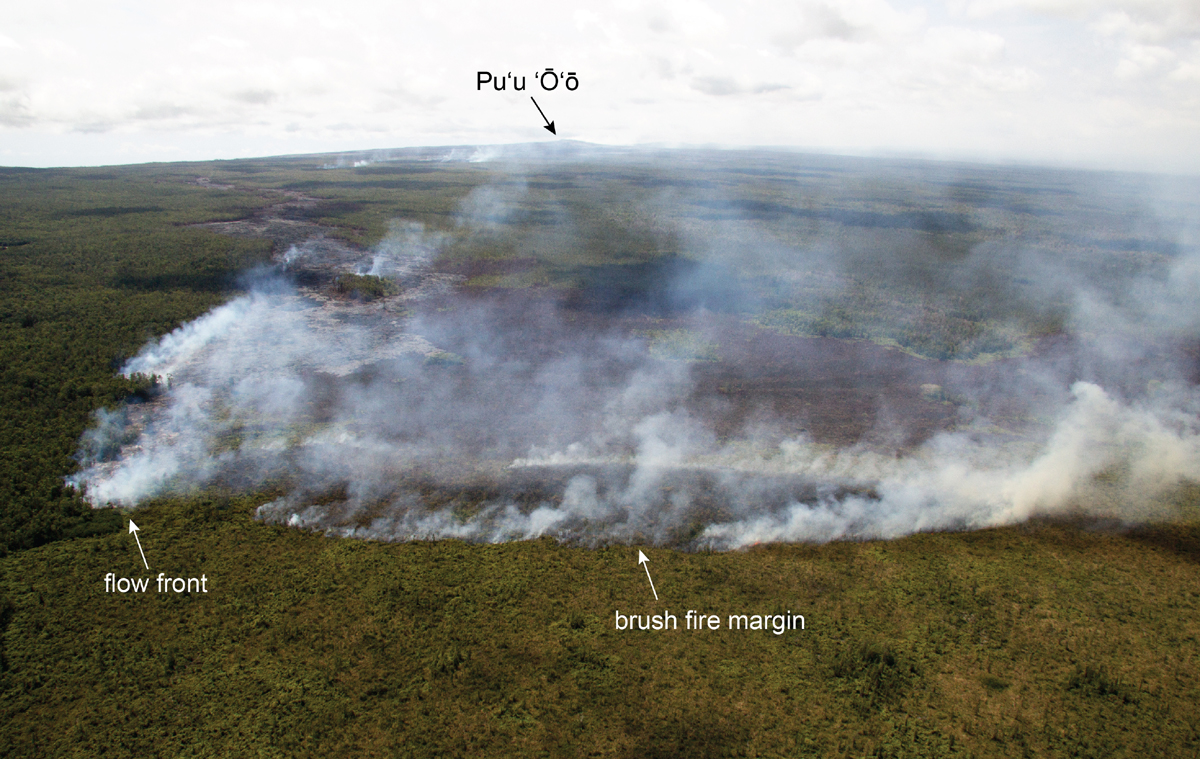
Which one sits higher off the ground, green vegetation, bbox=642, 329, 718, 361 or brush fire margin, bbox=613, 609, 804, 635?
green vegetation, bbox=642, 329, 718, 361

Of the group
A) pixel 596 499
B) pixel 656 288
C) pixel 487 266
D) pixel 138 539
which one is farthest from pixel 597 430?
pixel 487 266

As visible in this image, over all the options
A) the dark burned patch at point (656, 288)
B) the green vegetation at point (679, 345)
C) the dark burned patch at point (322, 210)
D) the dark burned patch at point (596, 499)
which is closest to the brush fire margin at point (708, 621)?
the dark burned patch at point (596, 499)

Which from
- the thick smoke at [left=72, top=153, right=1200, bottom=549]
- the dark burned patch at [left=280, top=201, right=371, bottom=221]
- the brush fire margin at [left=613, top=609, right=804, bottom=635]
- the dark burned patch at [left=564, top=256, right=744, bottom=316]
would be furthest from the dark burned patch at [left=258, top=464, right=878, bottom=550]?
the dark burned patch at [left=280, top=201, right=371, bottom=221]

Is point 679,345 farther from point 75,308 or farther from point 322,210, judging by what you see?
point 322,210

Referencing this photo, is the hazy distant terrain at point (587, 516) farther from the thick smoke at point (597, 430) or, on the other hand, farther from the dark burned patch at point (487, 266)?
the dark burned patch at point (487, 266)

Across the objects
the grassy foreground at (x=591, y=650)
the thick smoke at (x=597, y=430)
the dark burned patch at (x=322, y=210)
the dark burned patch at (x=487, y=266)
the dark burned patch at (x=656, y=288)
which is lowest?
the grassy foreground at (x=591, y=650)

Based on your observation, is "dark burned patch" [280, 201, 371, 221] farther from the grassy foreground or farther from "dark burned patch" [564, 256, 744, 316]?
the grassy foreground
